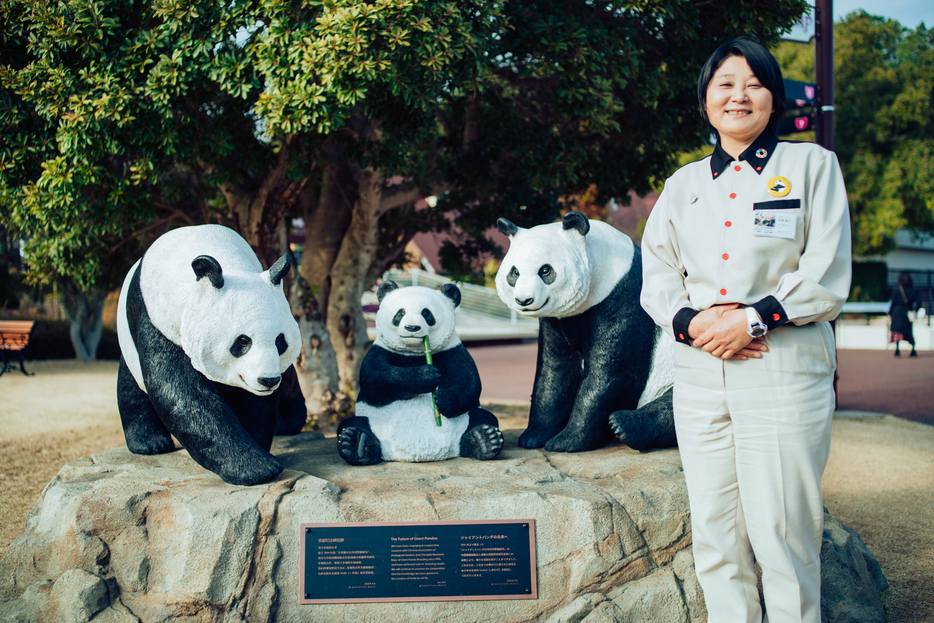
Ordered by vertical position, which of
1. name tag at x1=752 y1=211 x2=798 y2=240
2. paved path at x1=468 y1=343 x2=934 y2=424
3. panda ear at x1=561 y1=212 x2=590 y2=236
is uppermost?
panda ear at x1=561 y1=212 x2=590 y2=236

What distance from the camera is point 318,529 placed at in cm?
264

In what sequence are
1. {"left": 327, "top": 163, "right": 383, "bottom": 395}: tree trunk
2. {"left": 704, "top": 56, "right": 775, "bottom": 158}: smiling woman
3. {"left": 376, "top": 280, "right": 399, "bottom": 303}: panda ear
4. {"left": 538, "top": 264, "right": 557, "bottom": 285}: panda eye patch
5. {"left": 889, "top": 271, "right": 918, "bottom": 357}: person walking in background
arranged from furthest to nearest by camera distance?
{"left": 889, "top": 271, "right": 918, "bottom": 357}: person walking in background, {"left": 327, "top": 163, "right": 383, "bottom": 395}: tree trunk, {"left": 376, "top": 280, "right": 399, "bottom": 303}: panda ear, {"left": 538, "top": 264, "right": 557, "bottom": 285}: panda eye patch, {"left": 704, "top": 56, "right": 775, "bottom": 158}: smiling woman

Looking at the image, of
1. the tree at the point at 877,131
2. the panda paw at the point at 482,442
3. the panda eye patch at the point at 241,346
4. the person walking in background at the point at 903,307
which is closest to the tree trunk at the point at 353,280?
the panda paw at the point at 482,442

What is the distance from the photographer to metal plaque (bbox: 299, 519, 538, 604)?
8.49 feet

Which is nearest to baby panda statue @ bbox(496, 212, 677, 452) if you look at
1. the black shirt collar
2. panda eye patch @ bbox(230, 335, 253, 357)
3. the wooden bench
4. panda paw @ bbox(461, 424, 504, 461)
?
panda paw @ bbox(461, 424, 504, 461)

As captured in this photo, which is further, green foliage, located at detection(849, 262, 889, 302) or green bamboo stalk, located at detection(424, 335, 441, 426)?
green foliage, located at detection(849, 262, 889, 302)

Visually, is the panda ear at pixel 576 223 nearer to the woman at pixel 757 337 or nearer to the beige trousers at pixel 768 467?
the woman at pixel 757 337

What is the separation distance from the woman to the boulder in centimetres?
53

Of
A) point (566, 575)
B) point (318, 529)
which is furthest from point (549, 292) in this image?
point (318, 529)

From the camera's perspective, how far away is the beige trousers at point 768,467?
6.66 ft

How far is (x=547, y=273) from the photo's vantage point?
3.21m

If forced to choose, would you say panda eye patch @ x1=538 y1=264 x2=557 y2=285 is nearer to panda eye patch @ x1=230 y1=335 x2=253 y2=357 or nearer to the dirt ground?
panda eye patch @ x1=230 y1=335 x2=253 y2=357

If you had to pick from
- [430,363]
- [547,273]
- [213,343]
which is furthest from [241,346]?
[547,273]

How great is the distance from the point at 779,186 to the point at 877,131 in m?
20.1
